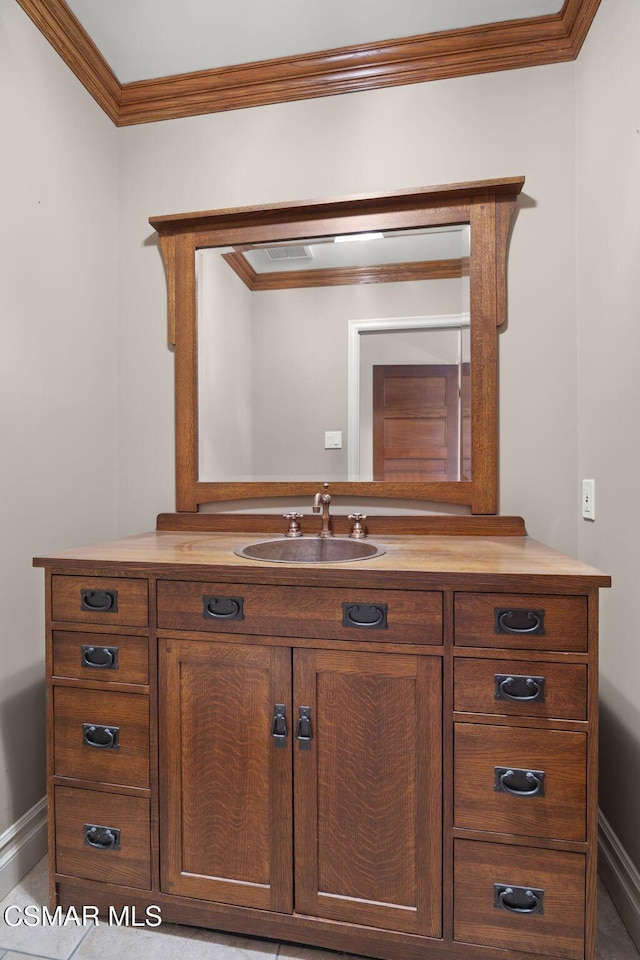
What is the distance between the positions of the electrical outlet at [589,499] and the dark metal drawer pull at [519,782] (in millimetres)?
792

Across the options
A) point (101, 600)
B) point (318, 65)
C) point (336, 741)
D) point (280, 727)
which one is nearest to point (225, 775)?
point (280, 727)

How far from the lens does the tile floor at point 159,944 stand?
127cm

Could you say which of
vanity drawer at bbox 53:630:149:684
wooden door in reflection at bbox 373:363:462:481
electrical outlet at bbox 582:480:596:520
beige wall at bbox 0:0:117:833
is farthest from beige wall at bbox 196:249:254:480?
electrical outlet at bbox 582:480:596:520

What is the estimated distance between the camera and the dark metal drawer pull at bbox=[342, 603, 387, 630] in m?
1.19

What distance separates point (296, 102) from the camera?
1.88m

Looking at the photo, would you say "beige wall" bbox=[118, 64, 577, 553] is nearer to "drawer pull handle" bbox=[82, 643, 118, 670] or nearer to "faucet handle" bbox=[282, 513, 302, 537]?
"faucet handle" bbox=[282, 513, 302, 537]

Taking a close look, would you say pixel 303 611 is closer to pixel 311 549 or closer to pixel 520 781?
pixel 311 549

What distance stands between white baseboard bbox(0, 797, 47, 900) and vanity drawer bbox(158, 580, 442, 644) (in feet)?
2.73

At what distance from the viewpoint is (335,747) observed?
122 centimetres

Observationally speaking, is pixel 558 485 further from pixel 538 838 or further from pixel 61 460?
pixel 61 460

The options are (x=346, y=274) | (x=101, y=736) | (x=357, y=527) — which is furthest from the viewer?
(x=346, y=274)

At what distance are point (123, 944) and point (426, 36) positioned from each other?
278 cm

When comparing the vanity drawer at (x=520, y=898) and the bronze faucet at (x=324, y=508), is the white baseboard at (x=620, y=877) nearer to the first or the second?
the vanity drawer at (x=520, y=898)

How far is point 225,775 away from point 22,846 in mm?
768
